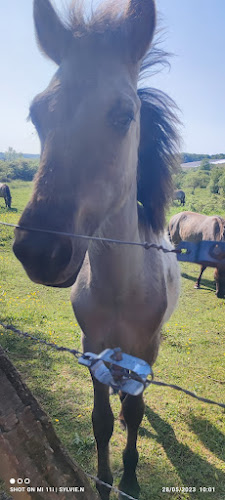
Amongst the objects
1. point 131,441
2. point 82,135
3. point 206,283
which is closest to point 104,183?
point 82,135

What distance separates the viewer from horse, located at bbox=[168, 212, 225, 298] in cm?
742

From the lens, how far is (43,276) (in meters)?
1.22

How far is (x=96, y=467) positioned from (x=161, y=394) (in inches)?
52.2

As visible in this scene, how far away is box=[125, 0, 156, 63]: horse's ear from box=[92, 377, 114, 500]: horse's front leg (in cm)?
223

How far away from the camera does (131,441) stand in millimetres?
2555

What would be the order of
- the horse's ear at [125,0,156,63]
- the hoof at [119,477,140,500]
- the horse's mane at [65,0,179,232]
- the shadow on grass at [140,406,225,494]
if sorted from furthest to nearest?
1. the shadow on grass at [140,406,225,494]
2. the hoof at [119,477,140,500]
3. the horse's mane at [65,0,179,232]
4. the horse's ear at [125,0,156,63]

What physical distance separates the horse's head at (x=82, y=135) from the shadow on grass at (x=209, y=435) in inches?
109

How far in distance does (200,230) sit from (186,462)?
22.5 ft

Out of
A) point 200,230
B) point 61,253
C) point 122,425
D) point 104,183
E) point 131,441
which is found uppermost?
point 104,183

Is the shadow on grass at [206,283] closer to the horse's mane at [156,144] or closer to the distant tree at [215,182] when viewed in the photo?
the horse's mane at [156,144]

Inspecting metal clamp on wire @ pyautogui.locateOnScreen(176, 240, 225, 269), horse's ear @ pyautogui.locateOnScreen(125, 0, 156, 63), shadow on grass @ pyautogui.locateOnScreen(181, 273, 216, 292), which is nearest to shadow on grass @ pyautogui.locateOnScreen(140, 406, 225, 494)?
metal clamp on wire @ pyautogui.locateOnScreen(176, 240, 225, 269)

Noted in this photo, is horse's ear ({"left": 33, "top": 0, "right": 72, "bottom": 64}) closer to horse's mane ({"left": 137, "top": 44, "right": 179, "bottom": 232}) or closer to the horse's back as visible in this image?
horse's mane ({"left": 137, "top": 44, "right": 179, "bottom": 232})

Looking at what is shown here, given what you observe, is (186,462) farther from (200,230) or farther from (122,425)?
(200,230)

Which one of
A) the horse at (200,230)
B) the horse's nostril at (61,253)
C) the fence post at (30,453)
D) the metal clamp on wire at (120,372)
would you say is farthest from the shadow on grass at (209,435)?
the horse at (200,230)
